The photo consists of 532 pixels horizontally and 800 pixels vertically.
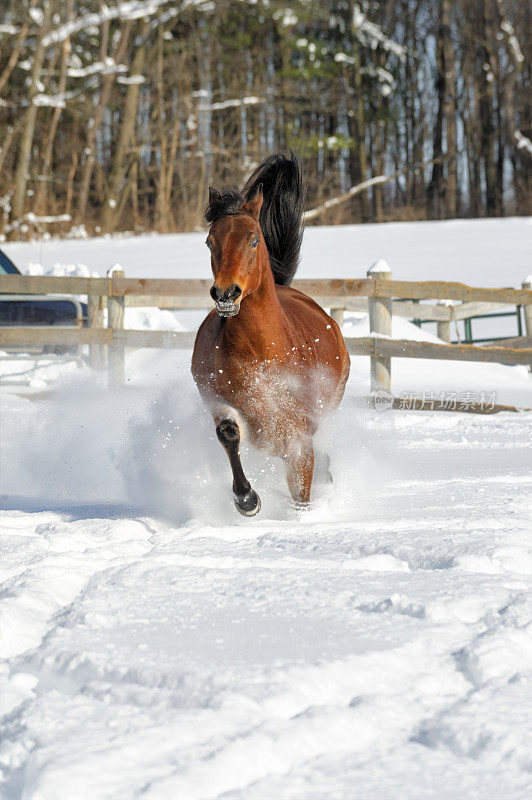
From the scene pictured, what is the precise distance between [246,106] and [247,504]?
86.9ft

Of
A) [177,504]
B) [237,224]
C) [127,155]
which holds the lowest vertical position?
[177,504]

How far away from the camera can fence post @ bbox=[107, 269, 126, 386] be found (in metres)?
8.01

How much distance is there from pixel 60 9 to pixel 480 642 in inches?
930

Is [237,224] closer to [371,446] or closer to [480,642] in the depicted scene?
[480,642]

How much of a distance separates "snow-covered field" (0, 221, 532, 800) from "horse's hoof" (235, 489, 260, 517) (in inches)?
2.4

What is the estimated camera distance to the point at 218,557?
2895 mm

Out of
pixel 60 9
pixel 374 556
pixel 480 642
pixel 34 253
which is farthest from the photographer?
pixel 60 9

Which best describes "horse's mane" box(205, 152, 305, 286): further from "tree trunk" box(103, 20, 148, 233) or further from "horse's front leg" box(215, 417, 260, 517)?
"tree trunk" box(103, 20, 148, 233)

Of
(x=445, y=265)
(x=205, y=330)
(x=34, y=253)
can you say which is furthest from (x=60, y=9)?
(x=205, y=330)

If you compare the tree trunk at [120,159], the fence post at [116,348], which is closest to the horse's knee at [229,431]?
the fence post at [116,348]

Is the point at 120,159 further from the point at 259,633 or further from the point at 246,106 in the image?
the point at 259,633

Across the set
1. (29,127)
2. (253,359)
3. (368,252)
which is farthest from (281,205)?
(29,127)

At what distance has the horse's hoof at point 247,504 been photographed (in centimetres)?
357

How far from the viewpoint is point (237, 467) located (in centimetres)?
359
